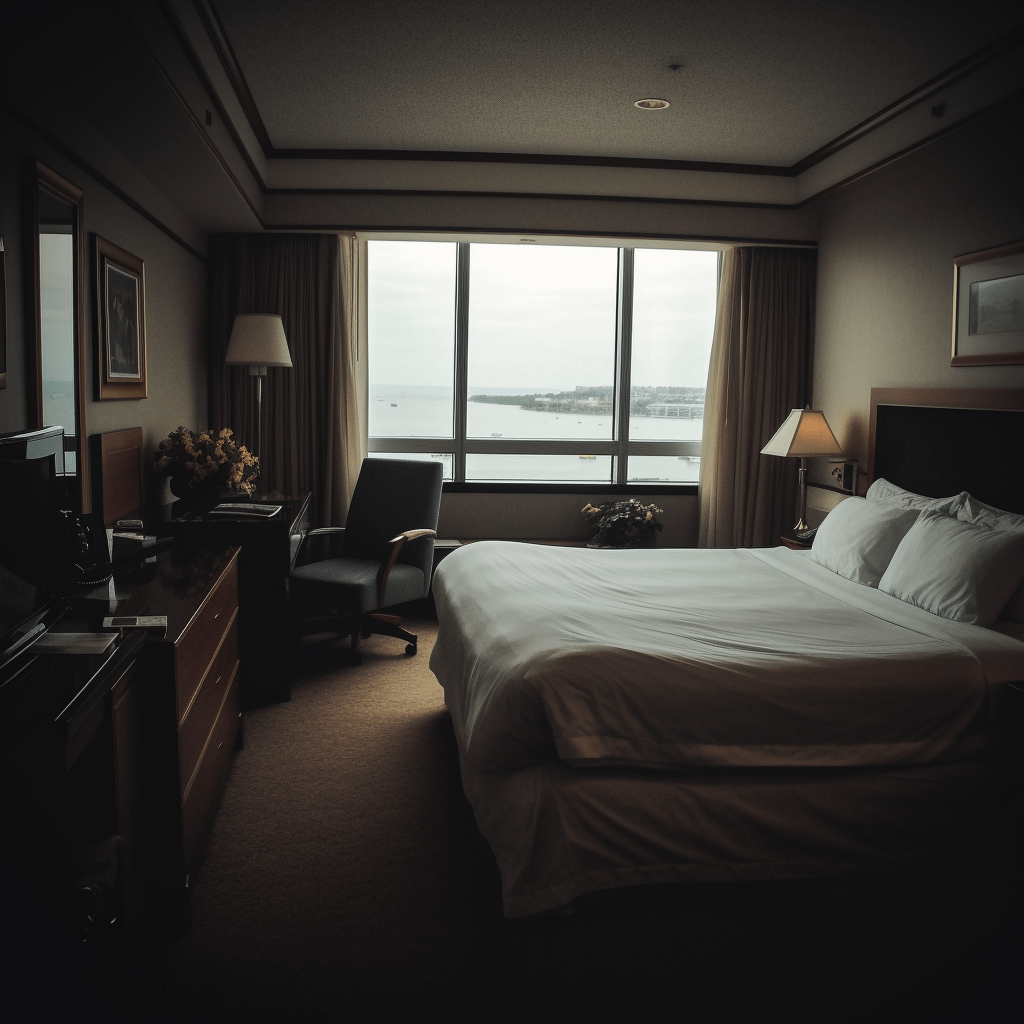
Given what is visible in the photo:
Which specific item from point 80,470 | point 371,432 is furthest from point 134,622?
point 371,432

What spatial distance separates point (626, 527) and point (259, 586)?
247cm

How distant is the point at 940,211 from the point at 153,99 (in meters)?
3.38

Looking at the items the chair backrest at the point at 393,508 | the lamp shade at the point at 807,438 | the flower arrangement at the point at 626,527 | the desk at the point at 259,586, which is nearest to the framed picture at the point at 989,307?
the lamp shade at the point at 807,438

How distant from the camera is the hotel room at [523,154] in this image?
8.97ft

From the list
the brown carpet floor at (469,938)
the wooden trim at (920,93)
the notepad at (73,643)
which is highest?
the wooden trim at (920,93)

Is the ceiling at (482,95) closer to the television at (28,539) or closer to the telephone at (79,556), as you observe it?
the television at (28,539)

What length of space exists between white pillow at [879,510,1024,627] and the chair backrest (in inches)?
97.2

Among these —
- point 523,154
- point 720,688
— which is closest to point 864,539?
point 720,688

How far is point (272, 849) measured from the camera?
253cm

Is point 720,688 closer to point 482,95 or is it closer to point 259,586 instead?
point 259,586

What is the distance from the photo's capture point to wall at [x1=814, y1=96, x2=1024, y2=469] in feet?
11.5

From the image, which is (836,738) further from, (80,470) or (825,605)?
(80,470)

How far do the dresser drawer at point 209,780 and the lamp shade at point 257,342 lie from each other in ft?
6.95

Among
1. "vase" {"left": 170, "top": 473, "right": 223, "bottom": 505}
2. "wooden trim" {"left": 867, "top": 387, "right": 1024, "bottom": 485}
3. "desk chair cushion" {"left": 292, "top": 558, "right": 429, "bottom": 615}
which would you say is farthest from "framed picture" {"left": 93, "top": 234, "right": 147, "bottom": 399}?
"wooden trim" {"left": 867, "top": 387, "right": 1024, "bottom": 485}
